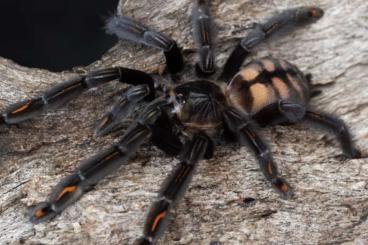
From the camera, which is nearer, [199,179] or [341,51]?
[199,179]

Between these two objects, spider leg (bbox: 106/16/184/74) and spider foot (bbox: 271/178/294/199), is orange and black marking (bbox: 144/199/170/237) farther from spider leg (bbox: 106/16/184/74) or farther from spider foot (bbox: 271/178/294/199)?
spider leg (bbox: 106/16/184/74)

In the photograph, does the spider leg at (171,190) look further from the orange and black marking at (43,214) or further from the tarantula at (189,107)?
the orange and black marking at (43,214)

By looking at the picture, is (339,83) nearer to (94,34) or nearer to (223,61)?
(223,61)

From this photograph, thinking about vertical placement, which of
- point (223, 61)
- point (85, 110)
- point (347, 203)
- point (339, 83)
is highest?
point (85, 110)

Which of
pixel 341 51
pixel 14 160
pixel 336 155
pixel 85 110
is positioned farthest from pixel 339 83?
pixel 14 160

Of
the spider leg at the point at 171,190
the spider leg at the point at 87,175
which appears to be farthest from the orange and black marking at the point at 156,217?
the spider leg at the point at 87,175

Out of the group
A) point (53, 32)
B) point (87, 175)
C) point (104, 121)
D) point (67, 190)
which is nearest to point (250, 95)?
point (104, 121)

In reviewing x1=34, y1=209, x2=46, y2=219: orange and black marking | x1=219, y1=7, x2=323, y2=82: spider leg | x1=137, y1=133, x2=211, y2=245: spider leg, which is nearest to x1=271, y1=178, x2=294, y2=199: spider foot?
x1=137, y1=133, x2=211, y2=245: spider leg
